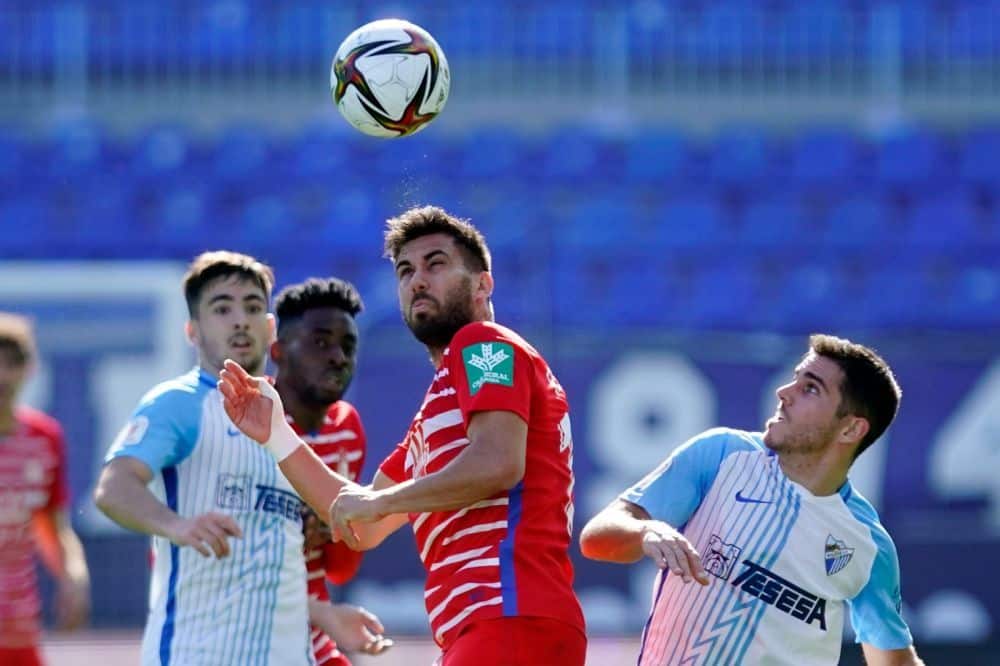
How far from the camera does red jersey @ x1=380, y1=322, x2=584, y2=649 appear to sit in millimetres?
4375

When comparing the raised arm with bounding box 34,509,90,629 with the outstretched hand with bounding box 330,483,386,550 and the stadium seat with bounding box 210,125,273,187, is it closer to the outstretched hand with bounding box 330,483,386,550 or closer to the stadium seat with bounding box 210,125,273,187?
the outstretched hand with bounding box 330,483,386,550

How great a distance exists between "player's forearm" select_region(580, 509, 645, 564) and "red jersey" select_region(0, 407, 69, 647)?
3.99 metres

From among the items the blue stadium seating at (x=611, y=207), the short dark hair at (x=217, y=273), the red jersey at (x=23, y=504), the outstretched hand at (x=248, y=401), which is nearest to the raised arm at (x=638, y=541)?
the outstretched hand at (x=248, y=401)

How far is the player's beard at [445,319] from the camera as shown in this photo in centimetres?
464

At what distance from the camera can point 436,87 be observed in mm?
5773

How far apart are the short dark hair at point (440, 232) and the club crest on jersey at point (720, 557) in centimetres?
106

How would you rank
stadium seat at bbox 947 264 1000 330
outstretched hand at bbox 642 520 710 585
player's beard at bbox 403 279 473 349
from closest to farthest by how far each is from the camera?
outstretched hand at bbox 642 520 710 585 → player's beard at bbox 403 279 473 349 → stadium seat at bbox 947 264 1000 330

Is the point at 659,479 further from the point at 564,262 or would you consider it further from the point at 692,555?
the point at 564,262

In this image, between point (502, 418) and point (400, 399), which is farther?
point (400, 399)

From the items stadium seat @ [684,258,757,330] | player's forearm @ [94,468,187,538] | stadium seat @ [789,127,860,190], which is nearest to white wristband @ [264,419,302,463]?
player's forearm @ [94,468,187,538]

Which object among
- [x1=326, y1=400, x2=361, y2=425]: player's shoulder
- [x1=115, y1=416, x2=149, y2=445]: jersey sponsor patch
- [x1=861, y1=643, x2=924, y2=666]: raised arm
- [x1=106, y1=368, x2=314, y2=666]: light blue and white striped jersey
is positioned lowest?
[x1=861, y1=643, x2=924, y2=666]: raised arm

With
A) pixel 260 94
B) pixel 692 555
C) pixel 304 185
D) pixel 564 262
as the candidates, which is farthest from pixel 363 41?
pixel 260 94

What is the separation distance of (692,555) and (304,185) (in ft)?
37.6

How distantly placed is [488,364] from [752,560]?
1013mm
